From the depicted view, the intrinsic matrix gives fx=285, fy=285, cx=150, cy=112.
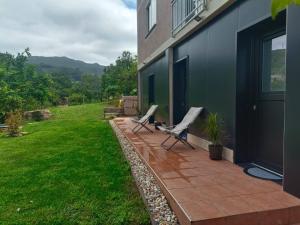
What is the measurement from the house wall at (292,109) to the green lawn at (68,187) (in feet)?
5.80

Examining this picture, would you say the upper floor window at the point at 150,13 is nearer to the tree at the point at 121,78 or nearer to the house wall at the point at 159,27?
the house wall at the point at 159,27

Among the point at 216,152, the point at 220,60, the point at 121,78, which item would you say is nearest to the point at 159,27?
the point at 220,60

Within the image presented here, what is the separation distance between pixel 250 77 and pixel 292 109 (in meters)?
1.71

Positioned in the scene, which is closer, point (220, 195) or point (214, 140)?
point (220, 195)

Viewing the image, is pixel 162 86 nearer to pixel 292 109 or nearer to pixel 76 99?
pixel 292 109

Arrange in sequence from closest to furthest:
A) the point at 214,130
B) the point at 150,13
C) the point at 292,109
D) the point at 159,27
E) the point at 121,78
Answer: the point at 292,109
the point at 214,130
the point at 159,27
the point at 150,13
the point at 121,78

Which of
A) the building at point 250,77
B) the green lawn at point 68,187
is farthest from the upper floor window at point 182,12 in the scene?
the green lawn at point 68,187

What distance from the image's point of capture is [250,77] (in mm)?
4914

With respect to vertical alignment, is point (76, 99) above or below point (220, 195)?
above

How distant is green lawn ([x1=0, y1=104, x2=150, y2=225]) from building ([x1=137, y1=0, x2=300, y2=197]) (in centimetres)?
199

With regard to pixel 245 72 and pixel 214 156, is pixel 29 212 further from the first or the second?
pixel 245 72

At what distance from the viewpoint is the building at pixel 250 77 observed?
11.0ft

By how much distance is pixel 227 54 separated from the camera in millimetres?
5371

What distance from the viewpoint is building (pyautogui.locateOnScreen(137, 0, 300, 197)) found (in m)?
3.36
